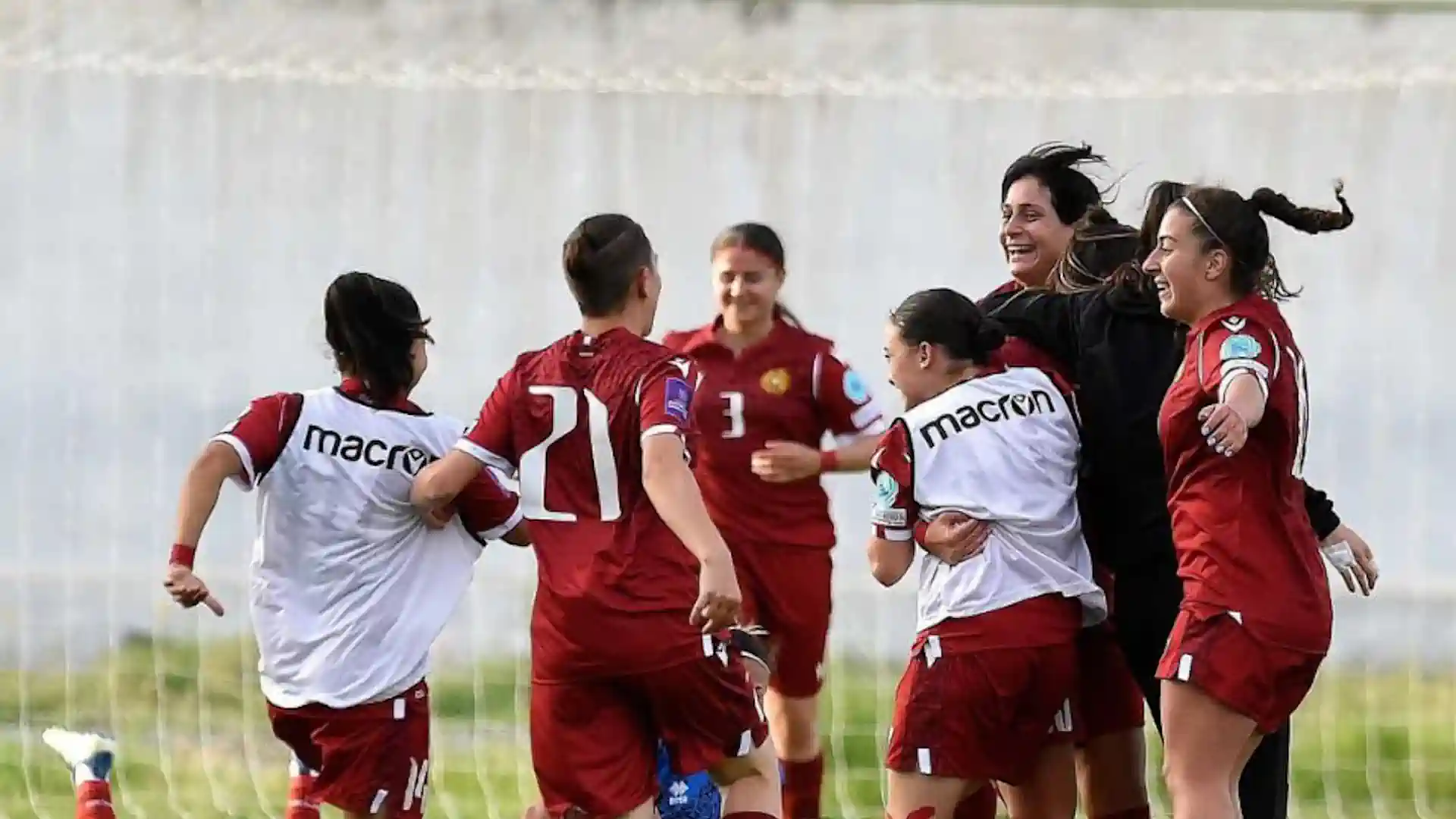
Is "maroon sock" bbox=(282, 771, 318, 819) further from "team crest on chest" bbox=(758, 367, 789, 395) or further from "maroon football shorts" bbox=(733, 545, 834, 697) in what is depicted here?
"team crest on chest" bbox=(758, 367, 789, 395)

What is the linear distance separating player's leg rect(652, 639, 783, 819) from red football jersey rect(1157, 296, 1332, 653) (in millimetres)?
984

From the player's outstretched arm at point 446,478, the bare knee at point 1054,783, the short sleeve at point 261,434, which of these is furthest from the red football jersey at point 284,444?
the bare knee at point 1054,783

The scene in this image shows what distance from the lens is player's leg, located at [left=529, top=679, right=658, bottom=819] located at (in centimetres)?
505

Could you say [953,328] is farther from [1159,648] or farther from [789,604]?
[789,604]

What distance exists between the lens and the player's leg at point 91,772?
18.5 feet

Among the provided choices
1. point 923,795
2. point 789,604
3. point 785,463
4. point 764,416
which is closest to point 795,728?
point 789,604

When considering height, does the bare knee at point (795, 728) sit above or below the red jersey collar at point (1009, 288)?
below

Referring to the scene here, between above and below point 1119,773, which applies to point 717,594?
above

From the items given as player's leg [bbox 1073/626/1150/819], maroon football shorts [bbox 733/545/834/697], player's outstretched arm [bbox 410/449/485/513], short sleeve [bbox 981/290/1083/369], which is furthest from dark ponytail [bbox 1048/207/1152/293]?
maroon football shorts [bbox 733/545/834/697]

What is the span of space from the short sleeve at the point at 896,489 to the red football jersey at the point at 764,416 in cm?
170

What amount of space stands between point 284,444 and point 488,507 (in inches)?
18.3

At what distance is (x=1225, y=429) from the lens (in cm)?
436

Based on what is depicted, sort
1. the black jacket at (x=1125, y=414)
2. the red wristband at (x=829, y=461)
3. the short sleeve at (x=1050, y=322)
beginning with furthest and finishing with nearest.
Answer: the red wristband at (x=829, y=461) < the short sleeve at (x=1050, y=322) < the black jacket at (x=1125, y=414)

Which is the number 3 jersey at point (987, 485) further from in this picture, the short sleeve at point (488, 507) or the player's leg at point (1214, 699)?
the short sleeve at point (488, 507)
